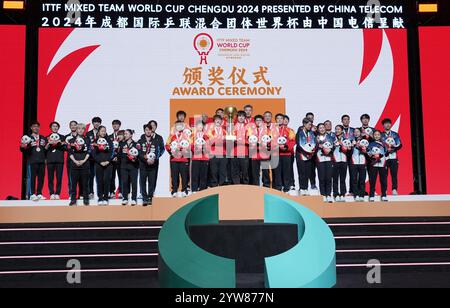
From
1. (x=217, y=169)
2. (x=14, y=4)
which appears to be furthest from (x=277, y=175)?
(x=14, y=4)

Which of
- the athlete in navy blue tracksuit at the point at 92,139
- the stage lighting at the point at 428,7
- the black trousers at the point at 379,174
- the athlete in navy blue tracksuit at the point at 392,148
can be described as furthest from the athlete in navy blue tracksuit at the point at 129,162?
the stage lighting at the point at 428,7

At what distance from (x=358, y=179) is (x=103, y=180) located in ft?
12.6

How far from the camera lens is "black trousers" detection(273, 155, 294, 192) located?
25.5 ft

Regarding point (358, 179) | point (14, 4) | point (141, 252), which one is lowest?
point (141, 252)

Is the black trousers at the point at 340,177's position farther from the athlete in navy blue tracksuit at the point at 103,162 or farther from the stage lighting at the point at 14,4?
the stage lighting at the point at 14,4

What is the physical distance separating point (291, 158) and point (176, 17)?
137 inches

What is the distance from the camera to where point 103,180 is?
757 cm

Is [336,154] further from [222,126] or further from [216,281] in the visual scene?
[216,281]

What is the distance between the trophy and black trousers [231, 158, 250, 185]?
34 centimetres

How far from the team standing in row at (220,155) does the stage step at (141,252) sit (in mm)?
1259

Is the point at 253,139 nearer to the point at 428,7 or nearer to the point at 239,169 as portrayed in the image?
the point at 239,169

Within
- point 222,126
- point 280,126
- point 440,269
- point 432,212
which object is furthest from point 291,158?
point 440,269

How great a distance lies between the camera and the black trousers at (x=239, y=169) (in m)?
7.74

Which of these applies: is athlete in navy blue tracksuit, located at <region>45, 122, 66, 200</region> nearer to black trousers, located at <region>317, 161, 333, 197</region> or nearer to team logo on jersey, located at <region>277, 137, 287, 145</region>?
team logo on jersey, located at <region>277, 137, 287, 145</region>
